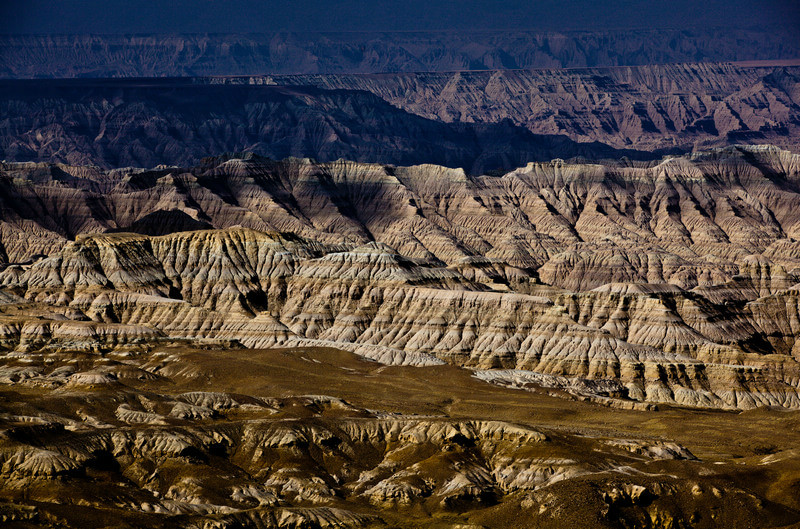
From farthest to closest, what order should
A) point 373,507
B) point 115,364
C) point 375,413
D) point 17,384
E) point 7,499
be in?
1. point 115,364
2. point 17,384
3. point 375,413
4. point 373,507
5. point 7,499

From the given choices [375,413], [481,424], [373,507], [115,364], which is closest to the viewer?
[373,507]

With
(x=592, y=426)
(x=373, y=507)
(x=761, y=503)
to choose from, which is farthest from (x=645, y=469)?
(x=592, y=426)

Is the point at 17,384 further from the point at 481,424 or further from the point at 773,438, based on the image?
the point at 773,438

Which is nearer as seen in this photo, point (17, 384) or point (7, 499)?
point (7, 499)

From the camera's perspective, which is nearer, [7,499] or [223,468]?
[7,499]

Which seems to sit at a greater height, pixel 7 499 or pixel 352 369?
pixel 352 369

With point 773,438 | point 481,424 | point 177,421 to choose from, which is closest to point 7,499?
point 177,421

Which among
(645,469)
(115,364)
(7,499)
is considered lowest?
(7,499)

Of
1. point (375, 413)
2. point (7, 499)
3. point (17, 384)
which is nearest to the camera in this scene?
point (7, 499)

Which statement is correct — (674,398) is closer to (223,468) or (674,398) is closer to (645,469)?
(645,469)
